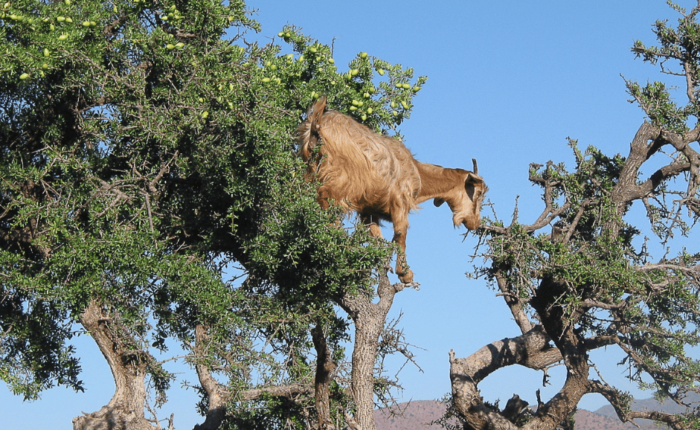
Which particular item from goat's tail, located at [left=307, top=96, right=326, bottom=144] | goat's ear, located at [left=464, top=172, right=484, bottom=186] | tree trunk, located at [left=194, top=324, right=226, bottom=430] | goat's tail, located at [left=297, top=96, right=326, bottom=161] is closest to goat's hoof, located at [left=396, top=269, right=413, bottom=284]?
goat's tail, located at [left=297, top=96, right=326, bottom=161]

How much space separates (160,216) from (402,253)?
151 inches

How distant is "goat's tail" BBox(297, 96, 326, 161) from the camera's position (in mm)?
10680

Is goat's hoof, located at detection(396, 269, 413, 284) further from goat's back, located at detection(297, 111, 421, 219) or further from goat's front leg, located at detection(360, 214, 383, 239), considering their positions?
goat's back, located at detection(297, 111, 421, 219)

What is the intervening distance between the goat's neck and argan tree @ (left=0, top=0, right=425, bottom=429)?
294cm

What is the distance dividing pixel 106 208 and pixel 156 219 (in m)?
0.84

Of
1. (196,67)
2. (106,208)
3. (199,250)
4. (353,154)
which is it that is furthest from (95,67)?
(353,154)

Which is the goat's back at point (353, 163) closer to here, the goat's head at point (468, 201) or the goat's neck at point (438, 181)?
the goat's neck at point (438, 181)

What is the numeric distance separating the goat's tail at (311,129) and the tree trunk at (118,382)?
407cm

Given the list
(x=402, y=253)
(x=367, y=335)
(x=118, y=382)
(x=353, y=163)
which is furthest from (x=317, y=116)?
(x=118, y=382)

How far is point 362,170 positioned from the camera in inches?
431

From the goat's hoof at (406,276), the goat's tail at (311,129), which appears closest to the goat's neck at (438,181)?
the goat's hoof at (406,276)

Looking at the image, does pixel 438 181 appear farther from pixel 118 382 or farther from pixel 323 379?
pixel 118 382

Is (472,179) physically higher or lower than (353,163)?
higher

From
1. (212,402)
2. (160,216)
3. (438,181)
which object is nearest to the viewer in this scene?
(160,216)
